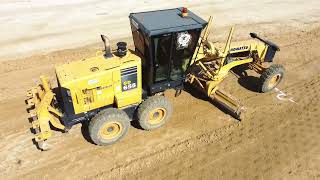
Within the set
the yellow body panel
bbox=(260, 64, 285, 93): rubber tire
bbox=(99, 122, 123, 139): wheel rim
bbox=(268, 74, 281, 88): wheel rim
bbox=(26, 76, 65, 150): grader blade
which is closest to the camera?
the yellow body panel

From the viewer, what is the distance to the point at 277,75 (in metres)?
9.45

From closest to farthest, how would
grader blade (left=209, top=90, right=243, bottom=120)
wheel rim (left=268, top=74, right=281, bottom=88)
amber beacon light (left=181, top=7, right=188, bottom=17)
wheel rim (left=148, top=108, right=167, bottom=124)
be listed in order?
amber beacon light (left=181, top=7, right=188, bottom=17) < wheel rim (left=148, top=108, right=167, bottom=124) < grader blade (left=209, top=90, right=243, bottom=120) < wheel rim (left=268, top=74, right=281, bottom=88)

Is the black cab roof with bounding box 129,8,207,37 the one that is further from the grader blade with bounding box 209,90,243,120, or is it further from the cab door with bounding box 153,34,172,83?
the grader blade with bounding box 209,90,243,120

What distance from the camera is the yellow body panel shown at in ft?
22.5

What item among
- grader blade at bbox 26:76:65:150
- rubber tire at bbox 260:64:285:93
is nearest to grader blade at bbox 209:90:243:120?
rubber tire at bbox 260:64:285:93

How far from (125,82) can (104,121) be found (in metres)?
1.01

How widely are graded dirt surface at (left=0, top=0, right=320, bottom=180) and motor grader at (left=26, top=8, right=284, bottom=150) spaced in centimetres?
42

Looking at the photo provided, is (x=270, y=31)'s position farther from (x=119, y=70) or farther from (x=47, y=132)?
(x=47, y=132)

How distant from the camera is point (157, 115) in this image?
7.96 m

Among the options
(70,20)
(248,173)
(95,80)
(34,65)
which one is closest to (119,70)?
(95,80)

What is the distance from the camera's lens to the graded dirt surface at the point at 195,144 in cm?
704

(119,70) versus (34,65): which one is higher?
(119,70)

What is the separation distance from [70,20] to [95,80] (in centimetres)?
893

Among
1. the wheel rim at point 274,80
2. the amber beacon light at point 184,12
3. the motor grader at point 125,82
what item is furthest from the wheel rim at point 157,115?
the wheel rim at point 274,80
